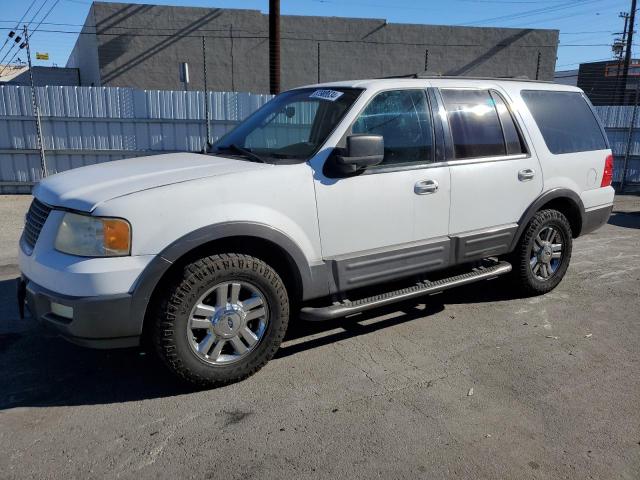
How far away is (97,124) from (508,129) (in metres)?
8.53

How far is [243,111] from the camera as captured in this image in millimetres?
11398

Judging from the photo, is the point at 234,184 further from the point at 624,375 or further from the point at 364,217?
the point at 624,375

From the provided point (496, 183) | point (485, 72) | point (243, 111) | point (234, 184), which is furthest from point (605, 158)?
point (485, 72)

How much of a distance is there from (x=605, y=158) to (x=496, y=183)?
5.62 feet

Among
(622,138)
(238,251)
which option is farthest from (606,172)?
(622,138)

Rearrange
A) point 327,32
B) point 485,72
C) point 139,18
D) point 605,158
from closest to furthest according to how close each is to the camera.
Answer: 1. point 605,158
2. point 139,18
3. point 327,32
4. point 485,72

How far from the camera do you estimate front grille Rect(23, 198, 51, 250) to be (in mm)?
3342

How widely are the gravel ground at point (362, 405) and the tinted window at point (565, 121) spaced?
1.63 meters

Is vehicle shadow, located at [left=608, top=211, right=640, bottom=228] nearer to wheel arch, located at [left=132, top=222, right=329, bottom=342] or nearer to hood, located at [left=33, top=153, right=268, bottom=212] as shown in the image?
wheel arch, located at [left=132, top=222, right=329, bottom=342]

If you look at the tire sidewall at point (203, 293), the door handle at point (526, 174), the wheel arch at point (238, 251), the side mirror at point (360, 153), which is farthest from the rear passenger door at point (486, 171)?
the tire sidewall at point (203, 293)

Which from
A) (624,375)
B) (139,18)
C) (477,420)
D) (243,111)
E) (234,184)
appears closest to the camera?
(477,420)

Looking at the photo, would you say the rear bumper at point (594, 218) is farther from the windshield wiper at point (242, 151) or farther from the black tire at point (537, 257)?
the windshield wiper at point (242, 151)

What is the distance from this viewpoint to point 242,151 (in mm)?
4102

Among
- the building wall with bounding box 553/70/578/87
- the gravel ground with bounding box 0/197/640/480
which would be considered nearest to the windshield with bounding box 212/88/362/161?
the gravel ground with bounding box 0/197/640/480
